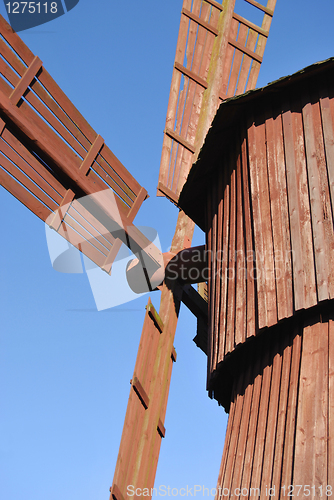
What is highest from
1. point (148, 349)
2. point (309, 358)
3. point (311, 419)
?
point (148, 349)

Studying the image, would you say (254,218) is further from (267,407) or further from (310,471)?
(310,471)

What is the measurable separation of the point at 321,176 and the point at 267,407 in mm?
1917

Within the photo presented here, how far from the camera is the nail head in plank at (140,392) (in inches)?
226

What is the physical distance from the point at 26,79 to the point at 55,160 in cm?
84

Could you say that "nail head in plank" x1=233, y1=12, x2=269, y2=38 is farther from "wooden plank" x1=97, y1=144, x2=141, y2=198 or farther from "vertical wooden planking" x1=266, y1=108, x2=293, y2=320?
"vertical wooden planking" x1=266, y1=108, x2=293, y2=320

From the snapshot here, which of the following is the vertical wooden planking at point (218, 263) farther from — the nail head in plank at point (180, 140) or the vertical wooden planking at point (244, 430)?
the nail head in plank at point (180, 140)

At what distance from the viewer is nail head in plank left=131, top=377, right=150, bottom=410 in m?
5.75

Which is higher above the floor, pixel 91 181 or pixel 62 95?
pixel 62 95

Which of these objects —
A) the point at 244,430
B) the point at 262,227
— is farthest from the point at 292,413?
the point at 262,227

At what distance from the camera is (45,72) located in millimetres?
5781

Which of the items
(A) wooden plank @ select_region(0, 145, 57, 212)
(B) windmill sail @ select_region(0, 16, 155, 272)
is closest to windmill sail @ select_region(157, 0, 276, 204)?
(B) windmill sail @ select_region(0, 16, 155, 272)

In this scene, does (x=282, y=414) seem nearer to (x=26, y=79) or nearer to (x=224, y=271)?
(x=224, y=271)

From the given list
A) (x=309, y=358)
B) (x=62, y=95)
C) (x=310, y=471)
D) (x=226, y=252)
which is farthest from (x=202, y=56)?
(x=310, y=471)

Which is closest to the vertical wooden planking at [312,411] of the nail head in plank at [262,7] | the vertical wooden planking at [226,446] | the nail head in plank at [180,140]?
the vertical wooden planking at [226,446]
